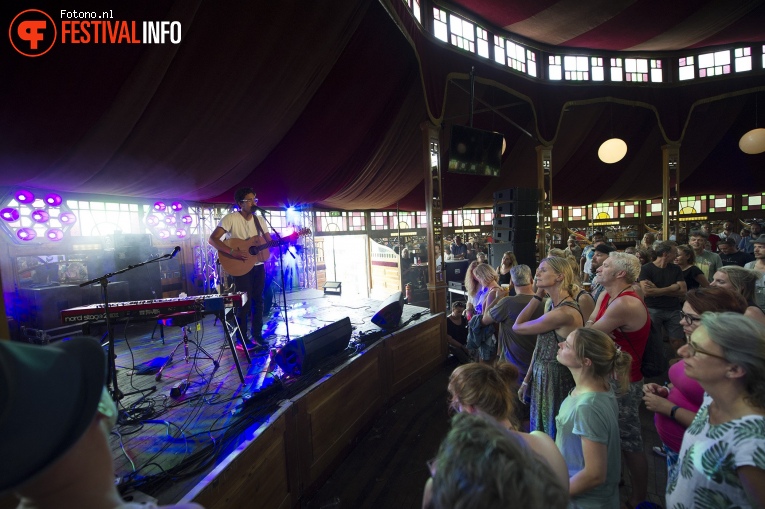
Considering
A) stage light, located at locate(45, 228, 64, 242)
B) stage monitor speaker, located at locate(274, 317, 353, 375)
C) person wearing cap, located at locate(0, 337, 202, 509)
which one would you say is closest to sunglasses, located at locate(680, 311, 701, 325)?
person wearing cap, located at locate(0, 337, 202, 509)

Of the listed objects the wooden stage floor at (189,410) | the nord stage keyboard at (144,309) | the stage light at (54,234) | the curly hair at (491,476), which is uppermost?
the stage light at (54,234)

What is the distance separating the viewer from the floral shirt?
103 centimetres

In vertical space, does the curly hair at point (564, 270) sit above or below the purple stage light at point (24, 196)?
below

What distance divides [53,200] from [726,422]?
25.5 feet

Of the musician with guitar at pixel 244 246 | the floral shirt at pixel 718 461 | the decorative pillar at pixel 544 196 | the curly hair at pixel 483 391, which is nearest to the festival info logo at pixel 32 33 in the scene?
the musician with guitar at pixel 244 246

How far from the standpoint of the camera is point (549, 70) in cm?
847

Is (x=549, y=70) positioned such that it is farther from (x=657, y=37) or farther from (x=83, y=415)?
(x=83, y=415)

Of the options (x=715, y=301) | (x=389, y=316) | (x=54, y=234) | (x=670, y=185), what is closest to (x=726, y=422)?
(x=715, y=301)

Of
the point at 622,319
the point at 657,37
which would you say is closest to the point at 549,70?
the point at 657,37

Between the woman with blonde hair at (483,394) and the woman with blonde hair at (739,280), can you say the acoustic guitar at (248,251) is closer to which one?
the woman with blonde hair at (483,394)

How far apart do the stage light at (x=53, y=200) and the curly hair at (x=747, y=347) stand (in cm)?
770

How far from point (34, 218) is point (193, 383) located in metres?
4.79

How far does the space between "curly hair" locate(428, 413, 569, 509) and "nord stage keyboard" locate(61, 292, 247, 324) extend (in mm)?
2828

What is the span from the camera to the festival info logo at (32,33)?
7.55 feet
